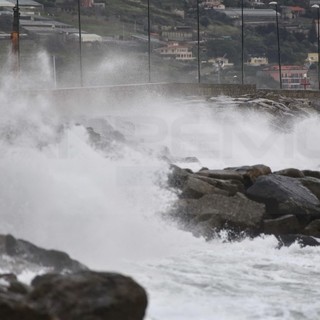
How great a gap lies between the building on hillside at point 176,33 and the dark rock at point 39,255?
96.2 meters

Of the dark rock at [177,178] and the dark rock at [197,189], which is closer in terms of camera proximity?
the dark rock at [197,189]

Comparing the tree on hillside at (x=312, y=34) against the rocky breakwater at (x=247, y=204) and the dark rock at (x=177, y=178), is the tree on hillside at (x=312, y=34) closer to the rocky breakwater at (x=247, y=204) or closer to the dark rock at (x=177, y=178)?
the rocky breakwater at (x=247, y=204)

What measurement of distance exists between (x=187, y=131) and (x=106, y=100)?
5714mm

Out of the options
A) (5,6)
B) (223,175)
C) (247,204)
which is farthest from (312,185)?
(5,6)

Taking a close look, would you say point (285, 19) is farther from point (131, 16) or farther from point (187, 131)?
point (187, 131)

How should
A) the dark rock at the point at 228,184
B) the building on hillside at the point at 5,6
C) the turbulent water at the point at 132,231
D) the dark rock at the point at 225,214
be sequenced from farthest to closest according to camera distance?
the building on hillside at the point at 5,6 < the dark rock at the point at 228,184 < the dark rock at the point at 225,214 < the turbulent water at the point at 132,231

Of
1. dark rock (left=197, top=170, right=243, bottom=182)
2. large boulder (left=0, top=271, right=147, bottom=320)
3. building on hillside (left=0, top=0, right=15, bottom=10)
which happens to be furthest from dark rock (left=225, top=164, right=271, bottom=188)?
building on hillside (left=0, top=0, right=15, bottom=10)

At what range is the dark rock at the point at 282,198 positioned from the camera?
16.5 m

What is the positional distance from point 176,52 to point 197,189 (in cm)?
8031

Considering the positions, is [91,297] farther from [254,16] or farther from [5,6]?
[254,16]

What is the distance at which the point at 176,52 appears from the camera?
316 feet

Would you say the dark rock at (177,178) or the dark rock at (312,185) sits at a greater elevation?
the dark rock at (177,178)

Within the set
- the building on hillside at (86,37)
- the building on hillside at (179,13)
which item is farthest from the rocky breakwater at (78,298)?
the building on hillside at (179,13)

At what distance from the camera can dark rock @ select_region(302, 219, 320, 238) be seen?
16109mm
